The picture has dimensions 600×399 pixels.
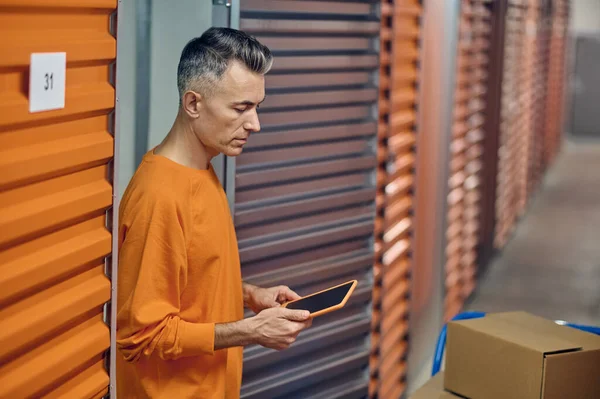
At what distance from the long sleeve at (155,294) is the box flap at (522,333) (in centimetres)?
112

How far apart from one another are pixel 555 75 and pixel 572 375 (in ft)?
41.5

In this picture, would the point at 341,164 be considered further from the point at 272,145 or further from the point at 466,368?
the point at 466,368

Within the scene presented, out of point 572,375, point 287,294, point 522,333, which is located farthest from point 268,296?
point 572,375

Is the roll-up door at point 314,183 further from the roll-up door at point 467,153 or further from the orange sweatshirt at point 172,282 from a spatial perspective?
the roll-up door at point 467,153

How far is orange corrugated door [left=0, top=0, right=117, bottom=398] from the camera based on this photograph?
1.86m

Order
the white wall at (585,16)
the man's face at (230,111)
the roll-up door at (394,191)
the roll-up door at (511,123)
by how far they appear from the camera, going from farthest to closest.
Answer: the white wall at (585,16) → the roll-up door at (511,123) → the roll-up door at (394,191) → the man's face at (230,111)

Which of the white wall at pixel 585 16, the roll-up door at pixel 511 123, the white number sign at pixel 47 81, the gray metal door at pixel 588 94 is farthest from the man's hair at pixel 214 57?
the white wall at pixel 585 16

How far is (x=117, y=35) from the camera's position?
2.21m

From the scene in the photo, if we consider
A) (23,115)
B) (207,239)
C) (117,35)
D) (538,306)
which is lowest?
(538,306)

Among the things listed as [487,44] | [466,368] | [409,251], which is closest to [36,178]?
[466,368]

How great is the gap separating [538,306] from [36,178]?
6.22m

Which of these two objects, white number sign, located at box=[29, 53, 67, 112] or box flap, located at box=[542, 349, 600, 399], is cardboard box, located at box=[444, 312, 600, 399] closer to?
box flap, located at box=[542, 349, 600, 399]

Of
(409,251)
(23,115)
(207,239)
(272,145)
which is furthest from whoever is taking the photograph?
(409,251)

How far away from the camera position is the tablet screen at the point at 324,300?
2543 mm
